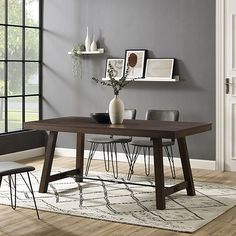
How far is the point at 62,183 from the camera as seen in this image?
6.43 metres

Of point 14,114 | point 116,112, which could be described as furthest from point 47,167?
Result: point 14,114

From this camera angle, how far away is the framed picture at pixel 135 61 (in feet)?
25.6

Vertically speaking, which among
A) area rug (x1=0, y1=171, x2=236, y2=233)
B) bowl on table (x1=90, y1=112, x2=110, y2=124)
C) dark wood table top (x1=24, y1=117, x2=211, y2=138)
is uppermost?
bowl on table (x1=90, y1=112, x2=110, y2=124)

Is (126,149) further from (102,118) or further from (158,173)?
(158,173)

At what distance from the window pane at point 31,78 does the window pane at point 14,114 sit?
0.95 feet

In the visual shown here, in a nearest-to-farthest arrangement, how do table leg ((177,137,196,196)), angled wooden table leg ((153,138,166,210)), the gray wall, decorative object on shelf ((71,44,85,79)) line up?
angled wooden table leg ((153,138,166,210))
table leg ((177,137,196,196))
the gray wall
decorative object on shelf ((71,44,85,79))

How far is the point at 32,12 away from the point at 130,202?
4064mm

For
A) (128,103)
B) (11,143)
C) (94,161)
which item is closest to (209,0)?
(128,103)


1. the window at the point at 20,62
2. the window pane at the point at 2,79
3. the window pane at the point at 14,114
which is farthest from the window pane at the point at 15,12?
the window pane at the point at 14,114

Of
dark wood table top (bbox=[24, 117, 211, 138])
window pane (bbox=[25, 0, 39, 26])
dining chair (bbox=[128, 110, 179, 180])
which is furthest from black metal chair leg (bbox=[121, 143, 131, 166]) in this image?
window pane (bbox=[25, 0, 39, 26])

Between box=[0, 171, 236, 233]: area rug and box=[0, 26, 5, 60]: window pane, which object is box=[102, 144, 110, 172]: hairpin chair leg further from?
box=[0, 26, 5, 60]: window pane

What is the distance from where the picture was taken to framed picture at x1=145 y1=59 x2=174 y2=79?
7582mm

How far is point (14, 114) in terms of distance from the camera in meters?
8.16

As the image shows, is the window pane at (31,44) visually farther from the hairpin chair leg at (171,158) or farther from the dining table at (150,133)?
the hairpin chair leg at (171,158)
